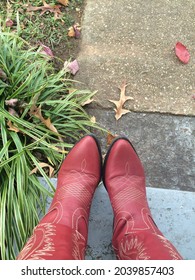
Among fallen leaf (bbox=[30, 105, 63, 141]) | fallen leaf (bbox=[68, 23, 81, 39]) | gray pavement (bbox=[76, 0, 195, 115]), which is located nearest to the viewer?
fallen leaf (bbox=[30, 105, 63, 141])

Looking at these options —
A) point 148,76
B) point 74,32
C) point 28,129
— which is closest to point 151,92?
point 148,76

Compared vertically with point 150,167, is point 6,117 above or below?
above

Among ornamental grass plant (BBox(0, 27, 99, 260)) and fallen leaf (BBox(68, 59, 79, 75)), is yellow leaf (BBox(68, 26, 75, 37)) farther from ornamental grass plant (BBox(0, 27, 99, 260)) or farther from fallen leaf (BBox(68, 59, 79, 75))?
ornamental grass plant (BBox(0, 27, 99, 260))

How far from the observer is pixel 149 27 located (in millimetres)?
2588

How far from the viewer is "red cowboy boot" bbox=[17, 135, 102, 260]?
4.87 ft

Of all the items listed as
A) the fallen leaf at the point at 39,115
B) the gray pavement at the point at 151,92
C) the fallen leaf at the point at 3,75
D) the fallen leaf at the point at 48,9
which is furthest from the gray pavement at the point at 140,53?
the fallen leaf at the point at 3,75

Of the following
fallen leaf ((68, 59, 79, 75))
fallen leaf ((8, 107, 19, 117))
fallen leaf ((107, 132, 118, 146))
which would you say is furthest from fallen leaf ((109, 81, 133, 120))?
fallen leaf ((8, 107, 19, 117))

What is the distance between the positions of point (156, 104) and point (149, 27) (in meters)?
0.58

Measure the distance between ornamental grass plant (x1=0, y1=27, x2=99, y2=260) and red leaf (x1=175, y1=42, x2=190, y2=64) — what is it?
642 millimetres

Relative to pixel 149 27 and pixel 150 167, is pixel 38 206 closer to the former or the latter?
pixel 150 167

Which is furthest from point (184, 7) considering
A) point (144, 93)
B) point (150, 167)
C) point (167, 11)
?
point (150, 167)

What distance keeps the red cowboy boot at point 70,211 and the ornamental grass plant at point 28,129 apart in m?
0.12

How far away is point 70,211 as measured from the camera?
5.66 feet

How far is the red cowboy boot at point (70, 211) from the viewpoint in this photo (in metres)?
1.48
